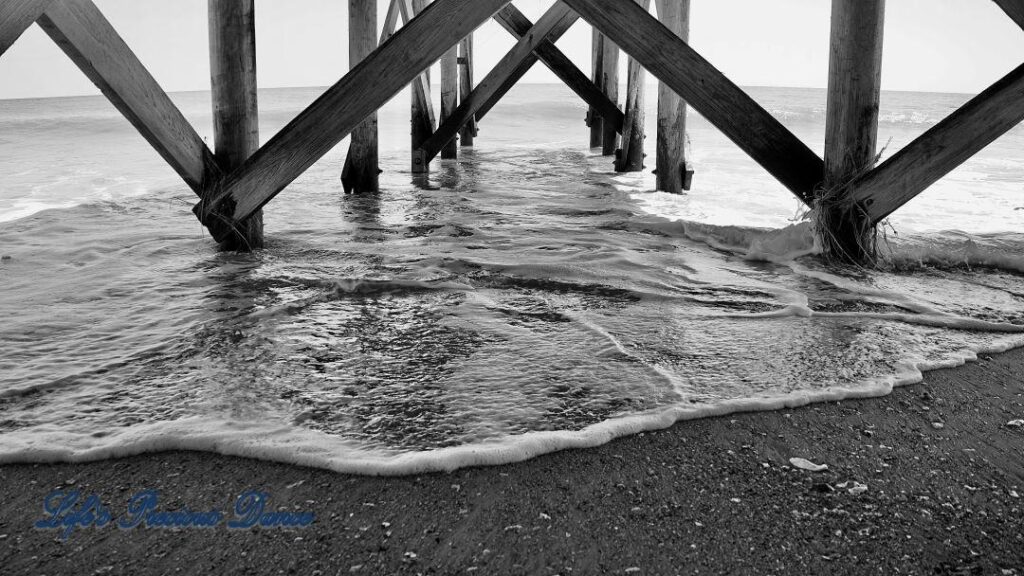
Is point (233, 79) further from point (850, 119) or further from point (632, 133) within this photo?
point (632, 133)

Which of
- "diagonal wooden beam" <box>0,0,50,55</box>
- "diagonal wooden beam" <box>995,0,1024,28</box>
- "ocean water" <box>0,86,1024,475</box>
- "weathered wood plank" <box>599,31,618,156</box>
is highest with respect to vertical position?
"weathered wood plank" <box>599,31,618,156</box>

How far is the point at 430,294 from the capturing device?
123 inches

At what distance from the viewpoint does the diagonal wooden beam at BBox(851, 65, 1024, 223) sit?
3.13 meters

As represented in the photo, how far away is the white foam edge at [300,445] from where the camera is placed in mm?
1656

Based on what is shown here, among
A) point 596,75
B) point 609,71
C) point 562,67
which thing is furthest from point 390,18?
point 596,75

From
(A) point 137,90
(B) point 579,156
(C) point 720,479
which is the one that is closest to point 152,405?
(C) point 720,479

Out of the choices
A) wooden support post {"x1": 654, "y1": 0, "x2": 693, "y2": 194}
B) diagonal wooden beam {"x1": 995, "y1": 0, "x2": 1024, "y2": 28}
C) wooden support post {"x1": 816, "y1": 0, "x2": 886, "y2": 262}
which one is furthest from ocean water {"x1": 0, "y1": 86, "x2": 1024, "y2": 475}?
diagonal wooden beam {"x1": 995, "y1": 0, "x2": 1024, "y2": 28}

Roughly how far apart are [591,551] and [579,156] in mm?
9258

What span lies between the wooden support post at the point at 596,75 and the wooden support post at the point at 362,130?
11.2 ft

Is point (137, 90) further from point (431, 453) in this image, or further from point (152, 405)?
point (431, 453)

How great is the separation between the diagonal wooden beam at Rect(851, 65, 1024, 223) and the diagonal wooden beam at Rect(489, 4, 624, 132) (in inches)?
182

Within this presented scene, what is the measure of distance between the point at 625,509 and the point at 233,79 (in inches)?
113

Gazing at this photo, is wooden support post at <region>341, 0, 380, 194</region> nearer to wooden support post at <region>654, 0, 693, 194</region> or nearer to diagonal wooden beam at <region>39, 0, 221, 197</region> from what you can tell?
diagonal wooden beam at <region>39, 0, 221, 197</region>

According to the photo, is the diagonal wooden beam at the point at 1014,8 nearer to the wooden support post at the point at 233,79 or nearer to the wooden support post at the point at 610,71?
the wooden support post at the point at 233,79
